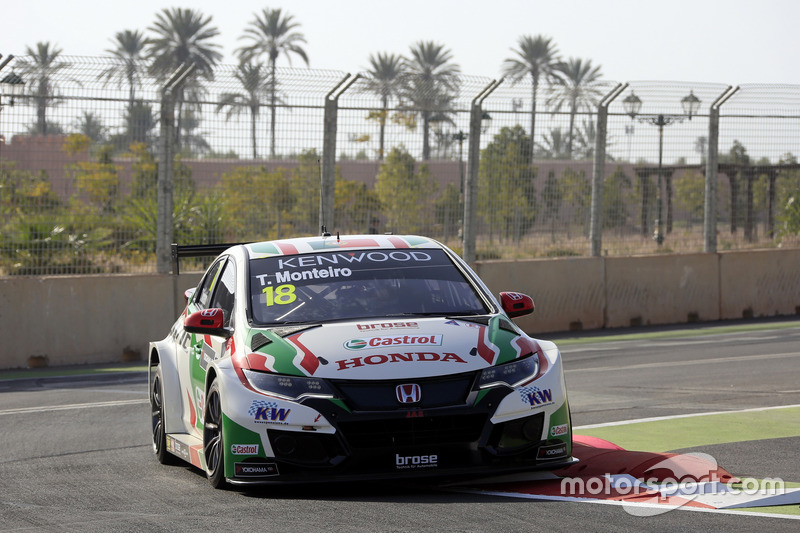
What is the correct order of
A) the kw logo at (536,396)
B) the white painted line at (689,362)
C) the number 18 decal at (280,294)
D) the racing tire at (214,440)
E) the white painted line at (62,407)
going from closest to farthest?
the kw logo at (536,396) < the racing tire at (214,440) < the number 18 decal at (280,294) < the white painted line at (62,407) < the white painted line at (689,362)

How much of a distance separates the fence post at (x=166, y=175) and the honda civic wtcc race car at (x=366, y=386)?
8.33 meters

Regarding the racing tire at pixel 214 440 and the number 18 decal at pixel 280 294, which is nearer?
the racing tire at pixel 214 440

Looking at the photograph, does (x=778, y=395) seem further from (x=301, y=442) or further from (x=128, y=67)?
(x=128, y=67)

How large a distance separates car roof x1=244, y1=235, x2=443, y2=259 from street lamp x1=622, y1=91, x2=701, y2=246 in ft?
37.2

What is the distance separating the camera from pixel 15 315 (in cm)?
1429

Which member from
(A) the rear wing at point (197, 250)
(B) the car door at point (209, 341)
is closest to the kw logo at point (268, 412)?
(B) the car door at point (209, 341)

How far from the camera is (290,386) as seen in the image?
20.0ft

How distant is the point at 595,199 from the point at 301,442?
42.9ft

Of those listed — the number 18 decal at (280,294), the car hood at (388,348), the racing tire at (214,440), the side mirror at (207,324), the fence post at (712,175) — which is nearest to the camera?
the car hood at (388,348)

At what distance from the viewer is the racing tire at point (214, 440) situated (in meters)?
6.41

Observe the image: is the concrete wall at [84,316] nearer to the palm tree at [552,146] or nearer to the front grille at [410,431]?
the palm tree at [552,146]

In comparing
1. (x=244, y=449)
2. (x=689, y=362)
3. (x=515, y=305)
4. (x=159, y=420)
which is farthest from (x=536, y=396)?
(x=689, y=362)

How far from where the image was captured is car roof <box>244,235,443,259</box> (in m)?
7.73

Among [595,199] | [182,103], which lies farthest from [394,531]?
[595,199]
